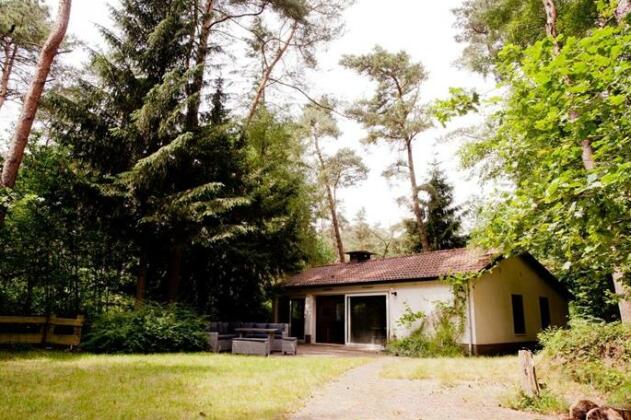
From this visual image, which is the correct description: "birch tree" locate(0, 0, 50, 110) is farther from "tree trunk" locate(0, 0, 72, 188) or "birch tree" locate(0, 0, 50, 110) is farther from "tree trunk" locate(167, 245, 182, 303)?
"tree trunk" locate(167, 245, 182, 303)

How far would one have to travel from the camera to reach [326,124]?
2877 cm

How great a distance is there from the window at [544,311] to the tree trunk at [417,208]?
7.82 m

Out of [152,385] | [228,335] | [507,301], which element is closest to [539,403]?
[152,385]

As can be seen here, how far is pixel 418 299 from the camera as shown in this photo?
14.4 m

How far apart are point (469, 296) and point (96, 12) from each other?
16.4m

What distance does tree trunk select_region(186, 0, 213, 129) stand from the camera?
1514 cm

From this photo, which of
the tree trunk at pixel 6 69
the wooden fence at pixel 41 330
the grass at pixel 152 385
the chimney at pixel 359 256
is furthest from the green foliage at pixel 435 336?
the tree trunk at pixel 6 69

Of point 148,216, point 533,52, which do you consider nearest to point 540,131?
point 533,52

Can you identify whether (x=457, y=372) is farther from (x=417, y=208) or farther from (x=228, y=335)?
(x=417, y=208)

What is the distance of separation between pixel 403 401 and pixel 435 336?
7.76m

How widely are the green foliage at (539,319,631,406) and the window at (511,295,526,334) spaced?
615 cm

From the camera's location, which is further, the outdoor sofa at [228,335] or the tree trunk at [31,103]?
the outdoor sofa at [228,335]

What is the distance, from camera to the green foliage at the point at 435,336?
1302cm

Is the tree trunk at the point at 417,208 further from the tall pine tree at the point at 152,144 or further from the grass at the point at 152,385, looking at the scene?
the grass at the point at 152,385
